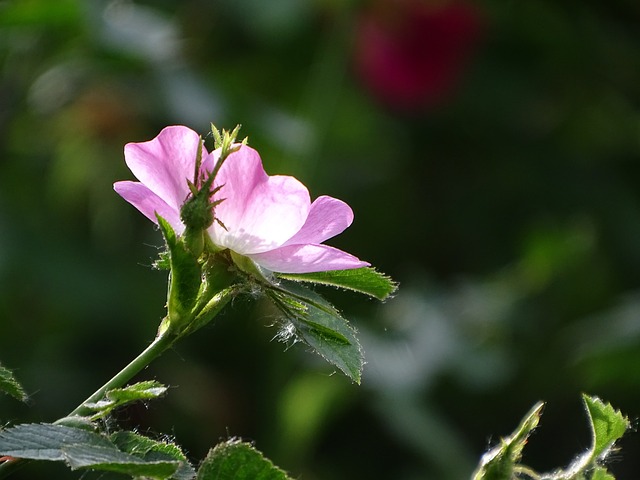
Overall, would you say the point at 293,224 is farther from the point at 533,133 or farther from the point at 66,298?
the point at 533,133

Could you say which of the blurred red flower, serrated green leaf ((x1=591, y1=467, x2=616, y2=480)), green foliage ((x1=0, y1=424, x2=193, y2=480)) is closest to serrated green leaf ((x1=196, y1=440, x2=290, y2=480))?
green foliage ((x1=0, y1=424, x2=193, y2=480))

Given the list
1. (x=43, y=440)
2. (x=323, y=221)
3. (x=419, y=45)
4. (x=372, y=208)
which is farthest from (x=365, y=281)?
(x=372, y=208)

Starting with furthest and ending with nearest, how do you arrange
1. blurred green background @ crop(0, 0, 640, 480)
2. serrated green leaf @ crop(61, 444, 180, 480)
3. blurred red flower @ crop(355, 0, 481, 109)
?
blurred red flower @ crop(355, 0, 481, 109) < blurred green background @ crop(0, 0, 640, 480) < serrated green leaf @ crop(61, 444, 180, 480)

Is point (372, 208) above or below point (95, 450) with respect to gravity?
below

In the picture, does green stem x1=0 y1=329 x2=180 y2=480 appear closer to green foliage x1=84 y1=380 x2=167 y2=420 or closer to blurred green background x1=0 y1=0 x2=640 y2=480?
green foliage x1=84 y1=380 x2=167 y2=420

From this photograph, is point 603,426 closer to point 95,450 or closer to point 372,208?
point 95,450

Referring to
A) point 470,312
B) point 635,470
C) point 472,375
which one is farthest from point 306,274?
point 635,470
